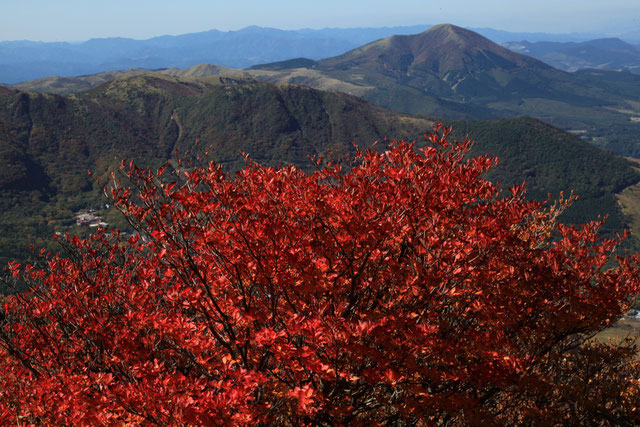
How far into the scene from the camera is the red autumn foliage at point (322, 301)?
7.92 m

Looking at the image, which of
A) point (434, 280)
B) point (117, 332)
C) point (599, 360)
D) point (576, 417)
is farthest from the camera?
point (599, 360)

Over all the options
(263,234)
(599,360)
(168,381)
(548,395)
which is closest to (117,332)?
(168,381)

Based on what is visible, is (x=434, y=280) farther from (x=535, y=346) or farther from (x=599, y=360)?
(x=599, y=360)

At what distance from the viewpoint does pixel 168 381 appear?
310 inches

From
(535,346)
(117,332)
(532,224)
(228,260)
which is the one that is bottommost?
(535,346)

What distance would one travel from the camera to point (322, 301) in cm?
1000

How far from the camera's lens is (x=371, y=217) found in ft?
28.1

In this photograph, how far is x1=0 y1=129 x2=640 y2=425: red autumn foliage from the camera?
7.92 meters

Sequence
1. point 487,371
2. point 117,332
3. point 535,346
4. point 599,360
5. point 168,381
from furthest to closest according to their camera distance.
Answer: point 599,360, point 535,346, point 117,332, point 487,371, point 168,381

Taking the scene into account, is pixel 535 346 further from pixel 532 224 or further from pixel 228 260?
pixel 228 260

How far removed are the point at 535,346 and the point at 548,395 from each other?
3.96 m

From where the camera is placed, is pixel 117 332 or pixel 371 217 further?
pixel 117 332

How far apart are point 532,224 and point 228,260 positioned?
41.1ft

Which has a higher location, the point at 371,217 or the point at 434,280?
the point at 371,217
